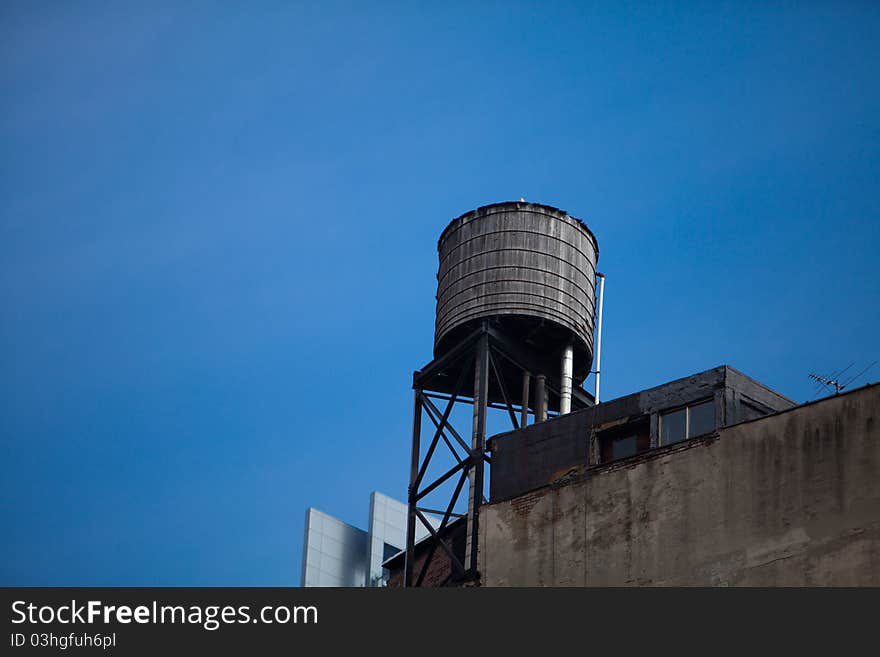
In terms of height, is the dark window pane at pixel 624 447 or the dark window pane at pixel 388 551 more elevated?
the dark window pane at pixel 388 551

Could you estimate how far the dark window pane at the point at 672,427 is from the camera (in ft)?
102

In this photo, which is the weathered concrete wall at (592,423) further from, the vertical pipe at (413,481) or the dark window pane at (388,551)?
the dark window pane at (388,551)

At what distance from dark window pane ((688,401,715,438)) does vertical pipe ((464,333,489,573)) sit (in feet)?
18.8

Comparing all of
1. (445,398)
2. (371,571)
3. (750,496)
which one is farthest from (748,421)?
(371,571)

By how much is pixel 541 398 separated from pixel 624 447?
5782 millimetres

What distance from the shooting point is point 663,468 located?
98.7ft

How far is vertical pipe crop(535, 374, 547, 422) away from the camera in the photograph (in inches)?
1472

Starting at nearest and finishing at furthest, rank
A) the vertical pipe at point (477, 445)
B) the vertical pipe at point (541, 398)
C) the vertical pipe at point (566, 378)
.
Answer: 1. the vertical pipe at point (477, 445)
2. the vertical pipe at point (541, 398)
3. the vertical pipe at point (566, 378)

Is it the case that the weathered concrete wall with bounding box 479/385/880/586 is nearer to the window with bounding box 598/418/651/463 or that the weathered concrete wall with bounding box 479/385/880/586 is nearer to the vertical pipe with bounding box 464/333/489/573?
the window with bounding box 598/418/651/463

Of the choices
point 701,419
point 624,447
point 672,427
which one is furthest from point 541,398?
point 701,419

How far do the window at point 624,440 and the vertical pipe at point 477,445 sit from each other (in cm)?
357

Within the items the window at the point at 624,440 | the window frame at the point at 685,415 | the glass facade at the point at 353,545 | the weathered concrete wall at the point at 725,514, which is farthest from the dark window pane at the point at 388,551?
the window frame at the point at 685,415
